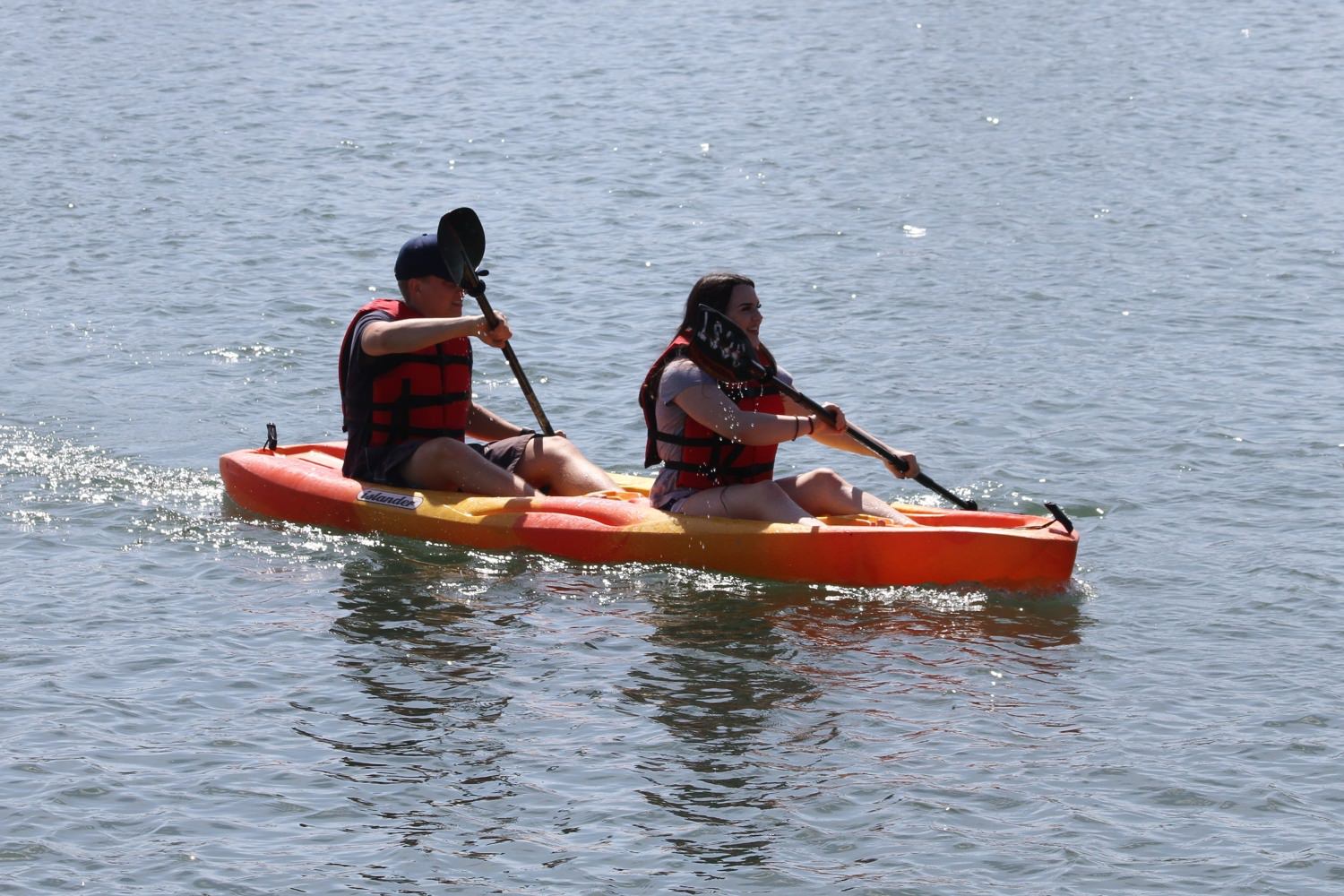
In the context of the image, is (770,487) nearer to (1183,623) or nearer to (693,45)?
(1183,623)

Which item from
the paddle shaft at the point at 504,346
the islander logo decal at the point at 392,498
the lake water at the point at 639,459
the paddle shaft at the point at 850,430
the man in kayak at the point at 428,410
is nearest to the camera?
the lake water at the point at 639,459

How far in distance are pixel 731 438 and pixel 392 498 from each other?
4.98ft

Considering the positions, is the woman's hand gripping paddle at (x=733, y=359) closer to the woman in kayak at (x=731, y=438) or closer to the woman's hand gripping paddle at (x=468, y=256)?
the woman in kayak at (x=731, y=438)

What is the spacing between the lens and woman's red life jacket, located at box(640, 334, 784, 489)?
7.14 metres

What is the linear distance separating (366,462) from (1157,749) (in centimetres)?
356

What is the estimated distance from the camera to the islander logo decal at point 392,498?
7570mm

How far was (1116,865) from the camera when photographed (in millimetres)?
4969

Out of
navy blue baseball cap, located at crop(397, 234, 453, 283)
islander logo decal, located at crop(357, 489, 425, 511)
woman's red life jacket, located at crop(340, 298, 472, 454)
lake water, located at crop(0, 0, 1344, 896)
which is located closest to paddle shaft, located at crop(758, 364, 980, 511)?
lake water, located at crop(0, 0, 1344, 896)

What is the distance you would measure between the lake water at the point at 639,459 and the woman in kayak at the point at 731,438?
39 centimetres

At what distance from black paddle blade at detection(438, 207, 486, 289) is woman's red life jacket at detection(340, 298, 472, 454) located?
0.25 meters

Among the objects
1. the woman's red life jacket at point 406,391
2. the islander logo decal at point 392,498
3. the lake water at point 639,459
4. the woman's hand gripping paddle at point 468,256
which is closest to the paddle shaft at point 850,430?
the lake water at point 639,459

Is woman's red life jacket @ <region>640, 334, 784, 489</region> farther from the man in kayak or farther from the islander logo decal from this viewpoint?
the islander logo decal

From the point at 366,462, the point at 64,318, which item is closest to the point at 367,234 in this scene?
the point at 64,318

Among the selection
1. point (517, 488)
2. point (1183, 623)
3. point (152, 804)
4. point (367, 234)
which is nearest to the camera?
point (152, 804)
